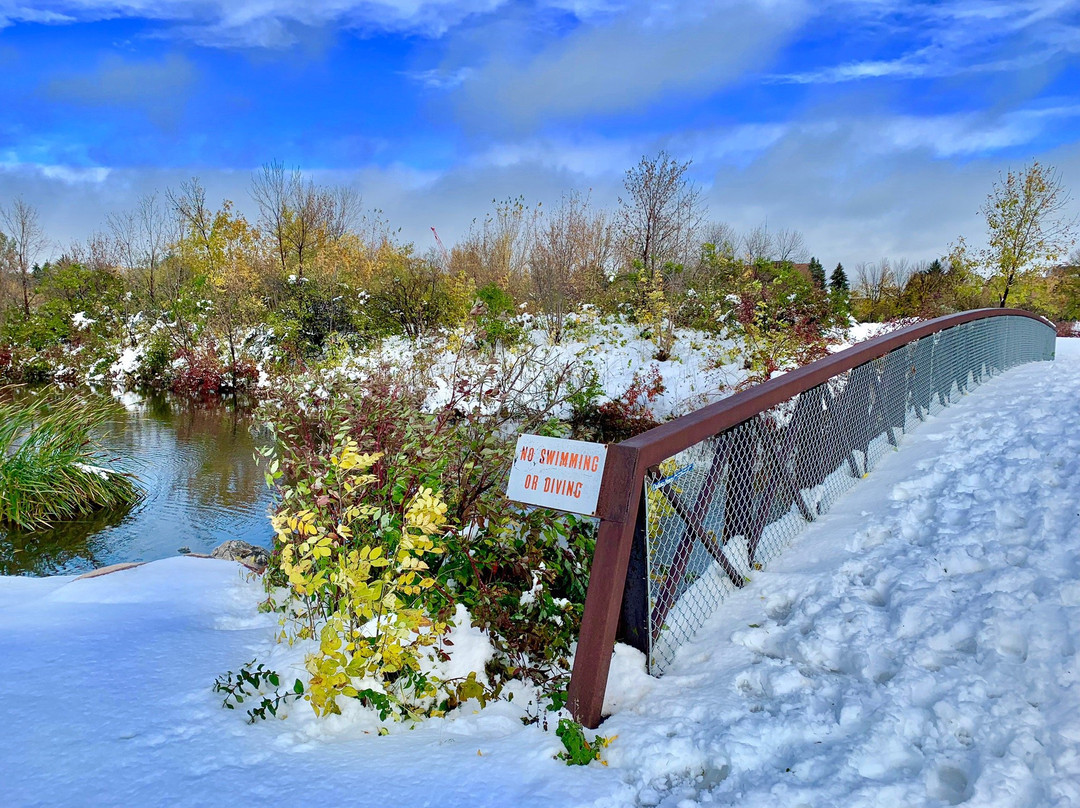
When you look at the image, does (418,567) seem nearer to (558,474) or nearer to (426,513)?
(426,513)

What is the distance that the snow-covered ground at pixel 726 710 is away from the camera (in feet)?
5.84

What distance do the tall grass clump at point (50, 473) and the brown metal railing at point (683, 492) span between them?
6.83 meters

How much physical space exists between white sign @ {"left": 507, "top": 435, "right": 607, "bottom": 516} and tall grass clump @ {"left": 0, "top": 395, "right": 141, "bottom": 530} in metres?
6.66

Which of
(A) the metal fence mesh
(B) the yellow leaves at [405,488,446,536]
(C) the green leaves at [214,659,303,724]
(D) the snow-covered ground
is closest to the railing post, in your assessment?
(D) the snow-covered ground

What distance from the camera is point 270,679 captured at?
225cm

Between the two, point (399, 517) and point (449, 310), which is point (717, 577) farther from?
point (449, 310)

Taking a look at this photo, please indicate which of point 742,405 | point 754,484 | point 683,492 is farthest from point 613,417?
point 742,405

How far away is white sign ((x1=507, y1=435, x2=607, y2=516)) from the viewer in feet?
6.88

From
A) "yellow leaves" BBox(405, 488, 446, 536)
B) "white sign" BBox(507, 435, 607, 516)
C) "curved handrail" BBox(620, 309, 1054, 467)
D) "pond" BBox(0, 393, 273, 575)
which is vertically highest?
"curved handrail" BBox(620, 309, 1054, 467)

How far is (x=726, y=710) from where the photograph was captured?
2.12 meters

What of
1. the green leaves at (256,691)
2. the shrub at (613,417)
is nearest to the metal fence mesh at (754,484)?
the green leaves at (256,691)

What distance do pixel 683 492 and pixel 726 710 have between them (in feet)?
3.36

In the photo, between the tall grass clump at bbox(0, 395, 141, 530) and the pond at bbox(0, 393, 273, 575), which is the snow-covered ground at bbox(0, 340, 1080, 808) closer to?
the pond at bbox(0, 393, 273, 575)

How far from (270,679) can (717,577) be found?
1.95 m
